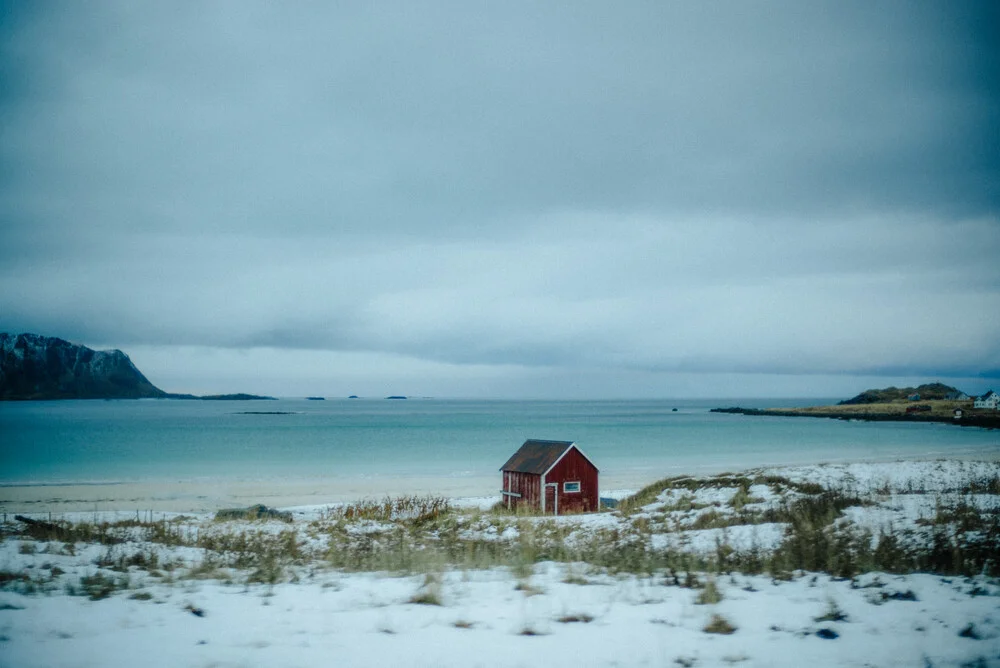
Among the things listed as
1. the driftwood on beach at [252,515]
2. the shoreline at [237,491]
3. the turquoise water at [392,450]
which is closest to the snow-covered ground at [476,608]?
the driftwood on beach at [252,515]

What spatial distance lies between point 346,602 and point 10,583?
382 centimetres

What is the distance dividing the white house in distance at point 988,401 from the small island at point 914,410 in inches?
65.4

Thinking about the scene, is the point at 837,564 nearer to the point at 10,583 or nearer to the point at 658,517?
the point at 658,517

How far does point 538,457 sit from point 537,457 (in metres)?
0.09

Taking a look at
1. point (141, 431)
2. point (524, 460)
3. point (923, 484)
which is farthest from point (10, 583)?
point (141, 431)

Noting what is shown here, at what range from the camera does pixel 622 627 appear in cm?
549

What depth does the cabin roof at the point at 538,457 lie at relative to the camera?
1201 inches

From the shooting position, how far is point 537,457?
31.8 metres

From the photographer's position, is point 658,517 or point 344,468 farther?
point 344,468

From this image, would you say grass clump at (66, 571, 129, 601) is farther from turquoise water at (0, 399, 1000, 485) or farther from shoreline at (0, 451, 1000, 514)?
turquoise water at (0, 399, 1000, 485)

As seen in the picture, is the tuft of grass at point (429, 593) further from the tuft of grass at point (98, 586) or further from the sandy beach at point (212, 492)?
the sandy beach at point (212, 492)

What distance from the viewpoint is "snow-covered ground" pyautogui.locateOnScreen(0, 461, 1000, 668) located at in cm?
488

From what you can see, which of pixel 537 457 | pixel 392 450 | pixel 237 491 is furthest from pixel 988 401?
pixel 237 491

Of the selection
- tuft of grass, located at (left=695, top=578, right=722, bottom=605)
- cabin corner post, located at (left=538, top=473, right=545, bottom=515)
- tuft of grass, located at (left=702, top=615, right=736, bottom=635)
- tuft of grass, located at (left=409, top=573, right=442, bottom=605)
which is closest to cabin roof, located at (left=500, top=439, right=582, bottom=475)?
cabin corner post, located at (left=538, top=473, right=545, bottom=515)
